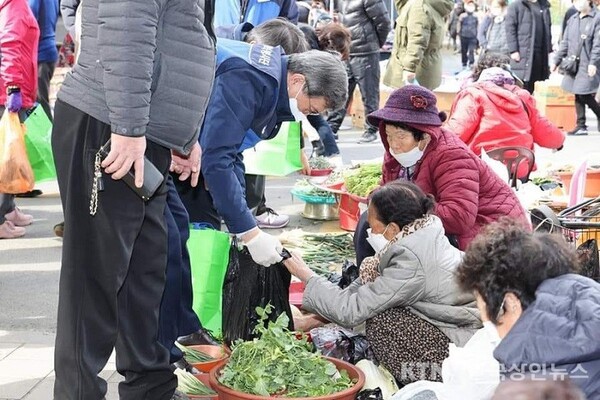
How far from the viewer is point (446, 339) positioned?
13.7 ft

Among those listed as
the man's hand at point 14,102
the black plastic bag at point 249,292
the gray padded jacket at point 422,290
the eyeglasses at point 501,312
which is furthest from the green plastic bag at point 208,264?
the man's hand at point 14,102

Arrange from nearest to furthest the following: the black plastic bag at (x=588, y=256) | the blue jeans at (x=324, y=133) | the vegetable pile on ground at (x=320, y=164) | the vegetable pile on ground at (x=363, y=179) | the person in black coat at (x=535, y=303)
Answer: the person in black coat at (x=535, y=303) < the black plastic bag at (x=588, y=256) < the vegetable pile on ground at (x=363, y=179) < the vegetable pile on ground at (x=320, y=164) < the blue jeans at (x=324, y=133)

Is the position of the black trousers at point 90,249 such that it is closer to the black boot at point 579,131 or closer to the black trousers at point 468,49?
the black boot at point 579,131

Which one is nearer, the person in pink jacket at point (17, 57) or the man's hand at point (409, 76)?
the person in pink jacket at point (17, 57)

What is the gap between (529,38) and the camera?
1275cm

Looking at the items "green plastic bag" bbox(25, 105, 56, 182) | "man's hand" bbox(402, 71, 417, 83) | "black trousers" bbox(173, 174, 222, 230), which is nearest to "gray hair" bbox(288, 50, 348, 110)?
"black trousers" bbox(173, 174, 222, 230)

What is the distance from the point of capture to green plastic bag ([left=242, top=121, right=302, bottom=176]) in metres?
7.01

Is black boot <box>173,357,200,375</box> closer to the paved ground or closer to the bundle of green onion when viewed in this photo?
the bundle of green onion

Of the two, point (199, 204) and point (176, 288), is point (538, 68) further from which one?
point (176, 288)

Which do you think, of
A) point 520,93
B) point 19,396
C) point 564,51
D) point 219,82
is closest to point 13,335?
point 19,396

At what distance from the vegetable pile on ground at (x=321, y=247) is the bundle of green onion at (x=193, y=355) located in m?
1.84

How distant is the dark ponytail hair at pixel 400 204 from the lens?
14.1ft

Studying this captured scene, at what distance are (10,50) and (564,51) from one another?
9079mm

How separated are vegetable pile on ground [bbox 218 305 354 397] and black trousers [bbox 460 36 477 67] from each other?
2053 centimetres
